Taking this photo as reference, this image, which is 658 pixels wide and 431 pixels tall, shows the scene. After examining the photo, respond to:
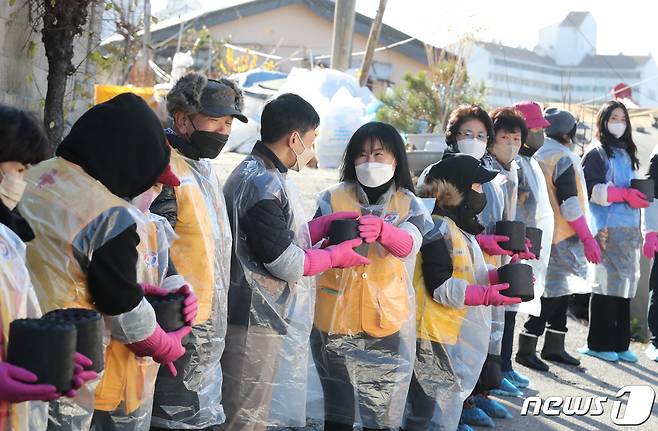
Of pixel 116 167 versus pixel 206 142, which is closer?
pixel 116 167

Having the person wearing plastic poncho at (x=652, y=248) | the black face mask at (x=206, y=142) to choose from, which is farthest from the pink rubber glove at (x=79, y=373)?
the person wearing plastic poncho at (x=652, y=248)

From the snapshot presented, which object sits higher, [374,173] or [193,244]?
[374,173]

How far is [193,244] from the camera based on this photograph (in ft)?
11.5

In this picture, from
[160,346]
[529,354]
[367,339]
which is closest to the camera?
[160,346]

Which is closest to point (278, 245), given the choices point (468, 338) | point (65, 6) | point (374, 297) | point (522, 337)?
point (374, 297)

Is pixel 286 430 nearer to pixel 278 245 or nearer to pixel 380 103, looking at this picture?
pixel 278 245

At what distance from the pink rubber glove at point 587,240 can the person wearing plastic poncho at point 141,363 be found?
4152mm

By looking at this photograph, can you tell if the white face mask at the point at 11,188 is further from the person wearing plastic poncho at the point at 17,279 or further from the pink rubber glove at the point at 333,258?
the pink rubber glove at the point at 333,258

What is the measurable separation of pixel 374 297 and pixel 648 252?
398 centimetres

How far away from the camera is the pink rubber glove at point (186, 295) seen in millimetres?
3070

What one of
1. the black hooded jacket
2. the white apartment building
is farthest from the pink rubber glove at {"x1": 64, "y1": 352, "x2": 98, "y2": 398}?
the white apartment building

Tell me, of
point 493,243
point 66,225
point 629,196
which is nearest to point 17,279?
point 66,225

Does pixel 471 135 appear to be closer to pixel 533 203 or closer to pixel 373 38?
pixel 533 203

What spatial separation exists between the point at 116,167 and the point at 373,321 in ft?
5.70
